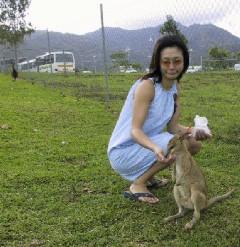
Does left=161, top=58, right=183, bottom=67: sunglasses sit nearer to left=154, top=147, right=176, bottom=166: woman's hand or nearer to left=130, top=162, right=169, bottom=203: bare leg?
left=154, top=147, right=176, bottom=166: woman's hand

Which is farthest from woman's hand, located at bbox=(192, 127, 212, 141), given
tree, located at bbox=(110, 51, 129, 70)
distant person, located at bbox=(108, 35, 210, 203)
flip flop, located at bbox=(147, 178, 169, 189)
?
tree, located at bbox=(110, 51, 129, 70)

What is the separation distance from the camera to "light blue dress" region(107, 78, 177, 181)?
3.94m

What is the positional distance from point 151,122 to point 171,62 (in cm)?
52

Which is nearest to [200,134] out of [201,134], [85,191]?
[201,134]

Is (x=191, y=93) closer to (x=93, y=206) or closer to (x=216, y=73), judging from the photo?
(x=216, y=73)

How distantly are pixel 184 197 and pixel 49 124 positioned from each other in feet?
15.9

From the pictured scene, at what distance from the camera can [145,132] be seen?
3.99 m

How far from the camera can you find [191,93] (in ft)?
42.0

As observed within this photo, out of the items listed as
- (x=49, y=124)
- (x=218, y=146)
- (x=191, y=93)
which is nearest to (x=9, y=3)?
(x=191, y=93)

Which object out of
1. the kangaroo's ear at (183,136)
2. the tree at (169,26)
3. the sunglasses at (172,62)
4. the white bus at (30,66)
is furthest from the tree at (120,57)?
the white bus at (30,66)

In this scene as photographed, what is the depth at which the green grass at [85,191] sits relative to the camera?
342 cm

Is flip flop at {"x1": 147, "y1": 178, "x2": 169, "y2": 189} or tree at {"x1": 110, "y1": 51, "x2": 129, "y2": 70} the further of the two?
tree at {"x1": 110, "y1": 51, "x2": 129, "y2": 70}

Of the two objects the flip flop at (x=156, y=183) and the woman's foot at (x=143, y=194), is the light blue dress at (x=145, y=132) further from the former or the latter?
the flip flop at (x=156, y=183)

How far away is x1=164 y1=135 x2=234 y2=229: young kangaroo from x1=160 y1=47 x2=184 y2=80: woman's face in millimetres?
494
